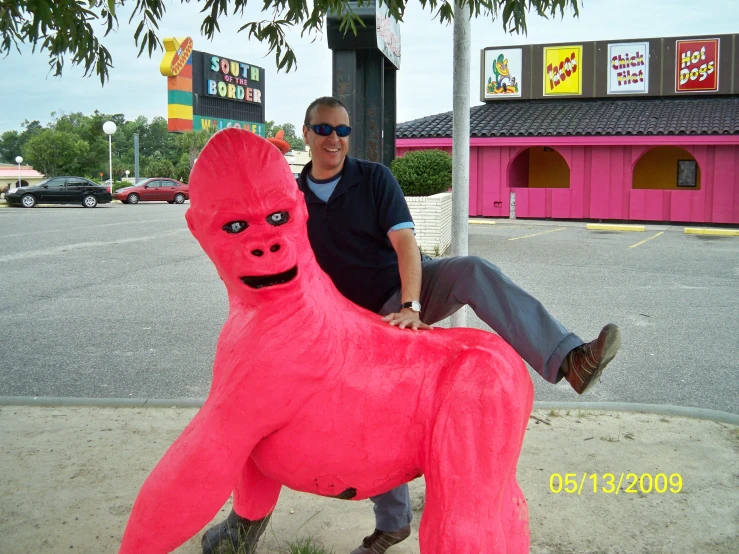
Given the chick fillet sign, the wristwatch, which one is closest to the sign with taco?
the chick fillet sign

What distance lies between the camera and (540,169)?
2389cm

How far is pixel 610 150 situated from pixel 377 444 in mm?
20277

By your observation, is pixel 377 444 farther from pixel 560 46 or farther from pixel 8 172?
pixel 8 172

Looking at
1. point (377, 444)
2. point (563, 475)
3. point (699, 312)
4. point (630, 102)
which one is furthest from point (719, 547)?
point (630, 102)

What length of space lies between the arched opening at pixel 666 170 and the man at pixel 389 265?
20921 mm

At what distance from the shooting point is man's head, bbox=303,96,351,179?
2676 mm

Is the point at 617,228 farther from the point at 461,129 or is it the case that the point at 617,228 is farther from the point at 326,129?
the point at 326,129

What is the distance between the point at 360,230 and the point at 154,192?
34.2 metres

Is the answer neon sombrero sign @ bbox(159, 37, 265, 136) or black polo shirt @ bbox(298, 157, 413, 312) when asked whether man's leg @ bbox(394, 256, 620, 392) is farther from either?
neon sombrero sign @ bbox(159, 37, 265, 136)

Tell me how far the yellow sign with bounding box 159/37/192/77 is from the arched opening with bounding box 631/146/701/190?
29672 millimetres

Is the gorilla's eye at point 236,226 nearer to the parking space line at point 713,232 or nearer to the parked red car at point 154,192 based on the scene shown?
the parking space line at point 713,232

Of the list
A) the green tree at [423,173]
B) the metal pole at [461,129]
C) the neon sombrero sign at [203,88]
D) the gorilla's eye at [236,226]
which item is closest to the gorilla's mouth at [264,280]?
the gorilla's eye at [236,226]

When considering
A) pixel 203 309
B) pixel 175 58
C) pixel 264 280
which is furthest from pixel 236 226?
pixel 175 58
